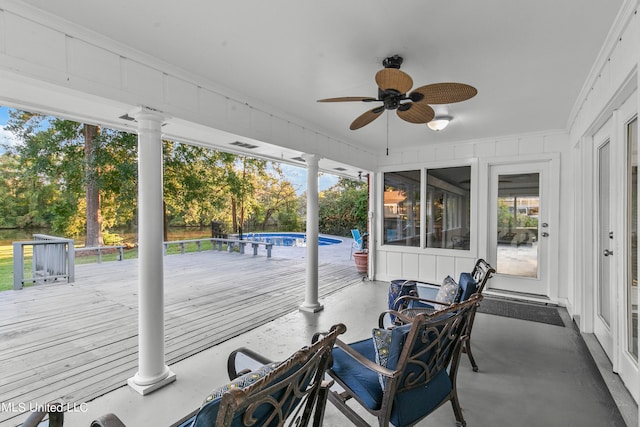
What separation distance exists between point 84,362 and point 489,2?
417 centimetres

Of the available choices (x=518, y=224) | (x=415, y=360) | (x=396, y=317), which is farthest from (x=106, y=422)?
(x=518, y=224)

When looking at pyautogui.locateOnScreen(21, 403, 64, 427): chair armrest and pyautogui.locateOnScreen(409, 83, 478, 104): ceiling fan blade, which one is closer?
pyautogui.locateOnScreen(21, 403, 64, 427): chair armrest

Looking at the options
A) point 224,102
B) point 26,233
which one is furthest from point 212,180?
point 224,102

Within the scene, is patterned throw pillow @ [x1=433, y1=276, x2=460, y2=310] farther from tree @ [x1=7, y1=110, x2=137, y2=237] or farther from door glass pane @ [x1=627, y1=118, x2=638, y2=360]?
tree @ [x1=7, y1=110, x2=137, y2=237]

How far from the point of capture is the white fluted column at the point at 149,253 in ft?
7.59

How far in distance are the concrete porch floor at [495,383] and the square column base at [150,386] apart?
0.04m

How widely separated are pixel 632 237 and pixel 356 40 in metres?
2.44

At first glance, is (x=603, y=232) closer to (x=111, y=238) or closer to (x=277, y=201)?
(x=111, y=238)

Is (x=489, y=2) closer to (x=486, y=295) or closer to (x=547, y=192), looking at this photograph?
(x=547, y=192)

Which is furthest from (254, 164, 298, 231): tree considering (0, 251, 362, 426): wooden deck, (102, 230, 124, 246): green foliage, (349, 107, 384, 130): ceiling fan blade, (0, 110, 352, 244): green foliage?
(349, 107, 384, 130): ceiling fan blade

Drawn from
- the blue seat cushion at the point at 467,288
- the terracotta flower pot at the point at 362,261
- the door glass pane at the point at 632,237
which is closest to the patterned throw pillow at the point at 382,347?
the blue seat cushion at the point at 467,288

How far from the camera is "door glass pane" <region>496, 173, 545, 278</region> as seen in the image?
15.2ft

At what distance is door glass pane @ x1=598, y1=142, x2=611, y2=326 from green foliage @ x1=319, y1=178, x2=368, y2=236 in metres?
12.2

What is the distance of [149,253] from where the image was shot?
2.34 meters
